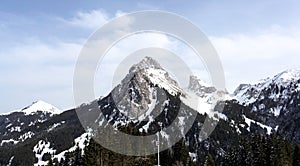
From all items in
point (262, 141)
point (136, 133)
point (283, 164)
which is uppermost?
point (136, 133)

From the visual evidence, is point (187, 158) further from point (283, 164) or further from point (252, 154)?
point (283, 164)

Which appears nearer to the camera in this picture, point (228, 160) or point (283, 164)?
point (283, 164)

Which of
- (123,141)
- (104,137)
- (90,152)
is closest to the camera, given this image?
(90,152)

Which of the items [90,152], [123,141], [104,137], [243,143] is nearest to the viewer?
[90,152]

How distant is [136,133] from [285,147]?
4604 centimetres

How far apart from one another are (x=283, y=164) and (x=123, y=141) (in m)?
43.7

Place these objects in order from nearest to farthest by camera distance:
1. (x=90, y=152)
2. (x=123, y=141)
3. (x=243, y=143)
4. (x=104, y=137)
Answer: (x=90, y=152)
(x=104, y=137)
(x=123, y=141)
(x=243, y=143)

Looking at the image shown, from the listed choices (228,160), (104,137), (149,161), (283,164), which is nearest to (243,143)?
(228,160)

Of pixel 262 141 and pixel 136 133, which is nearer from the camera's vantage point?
pixel 262 141

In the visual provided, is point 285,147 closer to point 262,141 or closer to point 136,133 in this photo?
point 262,141

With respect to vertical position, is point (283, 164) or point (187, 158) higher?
point (187, 158)

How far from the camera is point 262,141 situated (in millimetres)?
112875

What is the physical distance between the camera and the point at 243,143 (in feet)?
394

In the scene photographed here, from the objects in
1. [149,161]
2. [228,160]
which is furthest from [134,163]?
[228,160]
